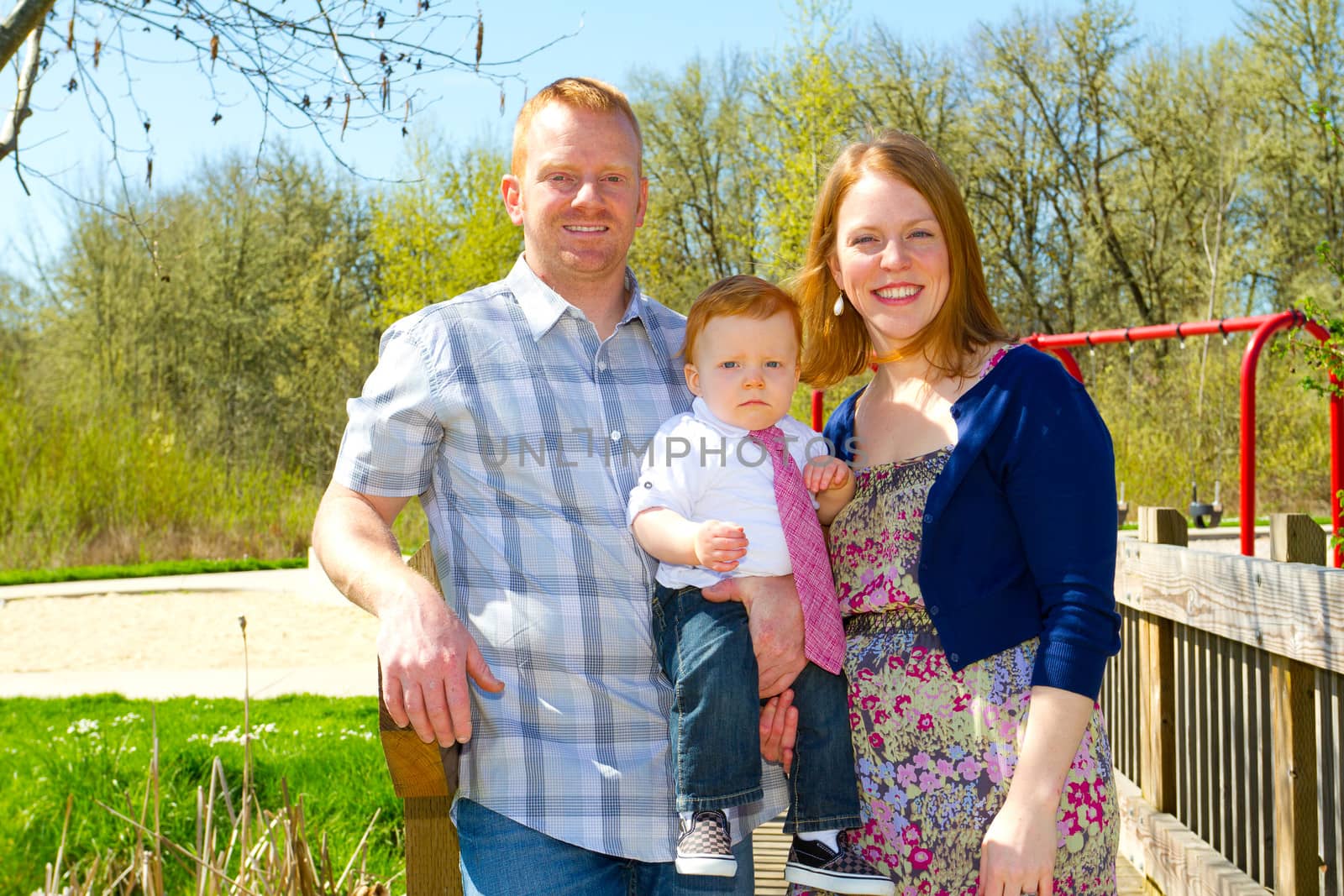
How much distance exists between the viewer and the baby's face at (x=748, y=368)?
6.88 feet

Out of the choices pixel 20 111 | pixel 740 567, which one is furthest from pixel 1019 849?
pixel 20 111

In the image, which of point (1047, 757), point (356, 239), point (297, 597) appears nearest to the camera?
point (1047, 757)

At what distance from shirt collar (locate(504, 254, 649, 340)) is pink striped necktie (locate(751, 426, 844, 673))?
0.44 metres

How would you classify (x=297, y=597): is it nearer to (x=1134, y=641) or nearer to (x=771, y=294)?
(x=1134, y=641)

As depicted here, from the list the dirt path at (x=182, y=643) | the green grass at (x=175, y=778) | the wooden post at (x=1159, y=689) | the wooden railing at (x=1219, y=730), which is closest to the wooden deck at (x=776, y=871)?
the wooden railing at (x=1219, y=730)

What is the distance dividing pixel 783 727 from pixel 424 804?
1.99 ft

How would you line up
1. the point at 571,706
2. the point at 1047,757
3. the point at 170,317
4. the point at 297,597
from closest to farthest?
1. the point at 1047,757
2. the point at 571,706
3. the point at 297,597
4. the point at 170,317

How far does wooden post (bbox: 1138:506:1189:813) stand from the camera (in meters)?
3.71

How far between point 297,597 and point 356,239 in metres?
16.0

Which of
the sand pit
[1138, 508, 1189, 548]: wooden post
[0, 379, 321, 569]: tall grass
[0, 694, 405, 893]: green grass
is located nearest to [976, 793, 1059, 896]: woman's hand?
[1138, 508, 1189, 548]: wooden post

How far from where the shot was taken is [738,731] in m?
1.92

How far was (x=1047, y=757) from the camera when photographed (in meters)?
1.70

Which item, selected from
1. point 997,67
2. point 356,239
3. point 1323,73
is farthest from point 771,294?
point 356,239

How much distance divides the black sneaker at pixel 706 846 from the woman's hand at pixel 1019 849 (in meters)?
0.40
